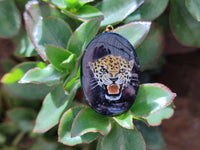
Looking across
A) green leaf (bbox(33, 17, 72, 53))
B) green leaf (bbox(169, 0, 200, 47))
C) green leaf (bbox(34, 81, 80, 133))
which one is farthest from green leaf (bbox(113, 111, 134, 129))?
green leaf (bbox(169, 0, 200, 47))

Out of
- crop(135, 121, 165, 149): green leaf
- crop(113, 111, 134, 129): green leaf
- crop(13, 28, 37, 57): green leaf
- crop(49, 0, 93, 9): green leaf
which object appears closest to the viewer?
crop(113, 111, 134, 129): green leaf

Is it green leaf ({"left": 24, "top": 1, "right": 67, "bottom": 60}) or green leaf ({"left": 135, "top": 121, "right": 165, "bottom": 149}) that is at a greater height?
green leaf ({"left": 24, "top": 1, "right": 67, "bottom": 60})

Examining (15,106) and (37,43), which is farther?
(15,106)

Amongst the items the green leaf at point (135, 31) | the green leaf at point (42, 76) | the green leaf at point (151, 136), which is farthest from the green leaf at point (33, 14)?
the green leaf at point (151, 136)

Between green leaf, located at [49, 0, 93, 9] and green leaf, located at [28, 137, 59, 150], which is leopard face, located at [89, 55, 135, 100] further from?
green leaf, located at [28, 137, 59, 150]

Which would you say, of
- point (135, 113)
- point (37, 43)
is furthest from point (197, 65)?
point (37, 43)

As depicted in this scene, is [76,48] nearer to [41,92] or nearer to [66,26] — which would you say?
[66,26]
